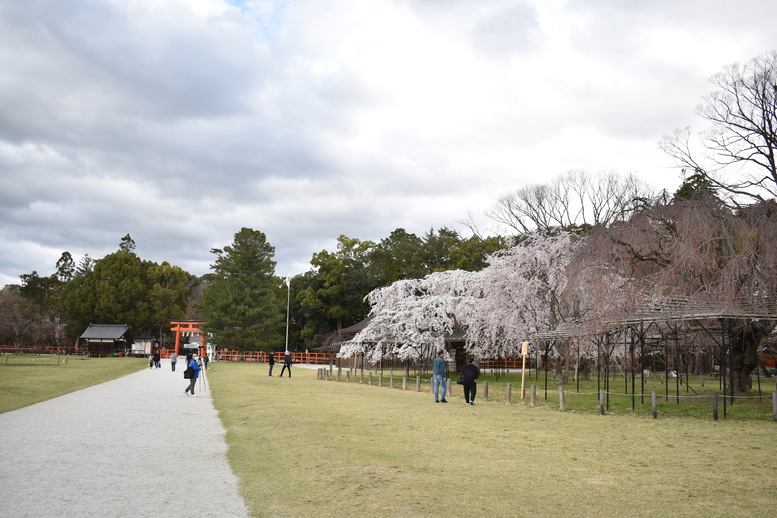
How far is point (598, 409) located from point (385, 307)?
74.0 ft

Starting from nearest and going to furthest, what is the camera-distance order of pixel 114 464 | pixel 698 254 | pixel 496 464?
pixel 114 464, pixel 496 464, pixel 698 254

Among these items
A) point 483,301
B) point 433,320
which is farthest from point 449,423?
point 433,320

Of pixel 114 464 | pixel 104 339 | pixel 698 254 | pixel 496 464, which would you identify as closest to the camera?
pixel 114 464

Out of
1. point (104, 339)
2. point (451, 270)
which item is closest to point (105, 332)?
point (104, 339)

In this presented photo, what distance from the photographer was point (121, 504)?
659 centimetres

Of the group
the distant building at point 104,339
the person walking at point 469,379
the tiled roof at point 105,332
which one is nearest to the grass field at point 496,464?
the person walking at point 469,379

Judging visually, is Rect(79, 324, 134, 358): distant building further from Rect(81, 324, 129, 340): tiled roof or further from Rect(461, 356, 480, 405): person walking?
Rect(461, 356, 480, 405): person walking

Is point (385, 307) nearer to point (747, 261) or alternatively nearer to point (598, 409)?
point (598, 409)

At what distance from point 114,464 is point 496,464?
575cm

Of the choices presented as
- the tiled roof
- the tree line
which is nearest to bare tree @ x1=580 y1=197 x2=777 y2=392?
the tree line

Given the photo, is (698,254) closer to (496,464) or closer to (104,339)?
(496,464)

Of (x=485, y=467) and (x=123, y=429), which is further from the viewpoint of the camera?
(x=123, y=429)

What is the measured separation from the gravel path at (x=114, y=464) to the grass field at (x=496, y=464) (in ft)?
1.70

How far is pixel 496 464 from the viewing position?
30.2 feet
